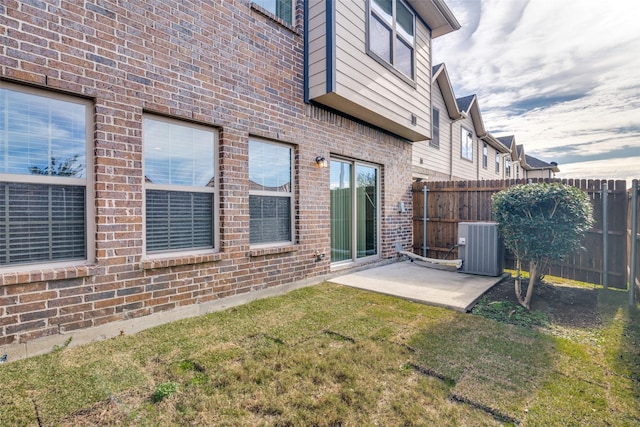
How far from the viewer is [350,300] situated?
14.5 ft

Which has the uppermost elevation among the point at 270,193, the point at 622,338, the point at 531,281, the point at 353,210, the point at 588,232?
the point at 270,193

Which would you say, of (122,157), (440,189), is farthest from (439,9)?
(122,157)

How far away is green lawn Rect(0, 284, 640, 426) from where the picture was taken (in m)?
1.97

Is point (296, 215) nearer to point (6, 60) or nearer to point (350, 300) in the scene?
point (350, 300)

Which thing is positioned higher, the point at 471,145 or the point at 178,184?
the point at 471,145

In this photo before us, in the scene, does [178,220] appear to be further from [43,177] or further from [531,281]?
[531,281]

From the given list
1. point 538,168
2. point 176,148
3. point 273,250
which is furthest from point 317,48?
point 538,168

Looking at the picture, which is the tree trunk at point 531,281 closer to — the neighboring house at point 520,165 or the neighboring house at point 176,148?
the neighboring house at point 176,148

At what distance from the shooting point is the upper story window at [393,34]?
18.7 feet

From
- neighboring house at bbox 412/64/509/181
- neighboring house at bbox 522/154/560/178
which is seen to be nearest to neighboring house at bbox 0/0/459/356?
neighboring house at bbox 412/64/509/181

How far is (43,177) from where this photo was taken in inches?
111

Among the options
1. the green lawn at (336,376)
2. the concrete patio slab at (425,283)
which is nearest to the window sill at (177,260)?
the green lawn at (336,376)

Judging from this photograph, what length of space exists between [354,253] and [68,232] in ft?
15.6

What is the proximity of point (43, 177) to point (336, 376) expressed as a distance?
10.4 feet
